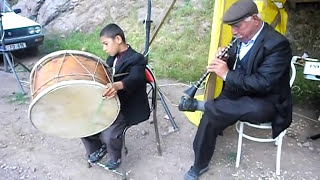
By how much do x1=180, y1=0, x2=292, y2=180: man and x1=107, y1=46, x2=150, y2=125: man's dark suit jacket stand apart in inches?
13.6

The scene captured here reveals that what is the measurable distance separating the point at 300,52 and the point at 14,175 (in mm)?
4442

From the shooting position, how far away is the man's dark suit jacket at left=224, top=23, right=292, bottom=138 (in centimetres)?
262

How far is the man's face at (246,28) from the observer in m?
2.63

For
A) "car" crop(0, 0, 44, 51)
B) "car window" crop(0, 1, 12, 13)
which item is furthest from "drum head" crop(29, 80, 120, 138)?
"car window" crop(0, 1, 12, 13)

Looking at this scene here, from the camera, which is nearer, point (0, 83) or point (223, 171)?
point (223, 171)

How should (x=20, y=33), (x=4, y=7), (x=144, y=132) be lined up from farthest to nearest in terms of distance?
(x=4, y=7) < (x=20, y=33) < (x=144, y=132)

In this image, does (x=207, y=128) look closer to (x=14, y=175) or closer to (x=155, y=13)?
(x=14, y=175)

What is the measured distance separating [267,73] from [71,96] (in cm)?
136

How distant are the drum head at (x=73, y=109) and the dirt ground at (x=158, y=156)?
27.9 inches

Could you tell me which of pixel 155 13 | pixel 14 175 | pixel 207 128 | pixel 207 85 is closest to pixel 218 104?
pixel 207 128

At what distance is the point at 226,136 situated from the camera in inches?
146

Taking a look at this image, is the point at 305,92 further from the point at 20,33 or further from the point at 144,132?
the point at 20,33

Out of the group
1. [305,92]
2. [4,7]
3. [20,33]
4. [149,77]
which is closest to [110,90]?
[149,77]

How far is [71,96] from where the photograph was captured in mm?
2381
